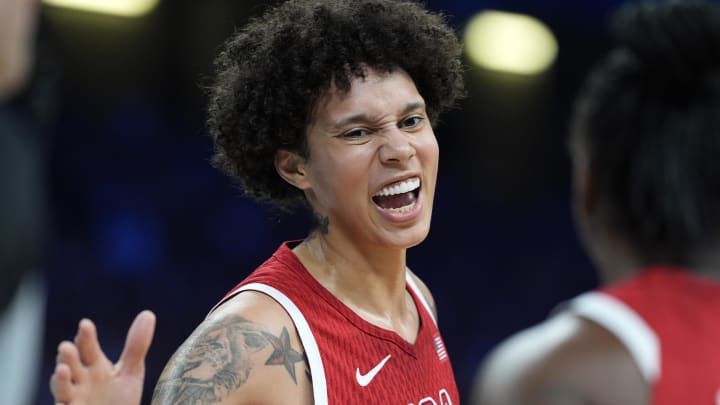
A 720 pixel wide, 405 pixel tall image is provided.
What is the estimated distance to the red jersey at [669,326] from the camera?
1584 mm

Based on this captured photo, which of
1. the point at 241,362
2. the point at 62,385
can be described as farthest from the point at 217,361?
Answer: the point at 62,385

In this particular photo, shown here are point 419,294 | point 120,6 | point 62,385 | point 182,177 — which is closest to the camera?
point 62,385

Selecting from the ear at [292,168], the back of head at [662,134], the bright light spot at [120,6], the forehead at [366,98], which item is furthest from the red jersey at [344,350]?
the bright light spot at [120,6]

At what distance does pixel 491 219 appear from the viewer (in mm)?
8000

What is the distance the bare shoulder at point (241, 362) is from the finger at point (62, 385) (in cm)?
32

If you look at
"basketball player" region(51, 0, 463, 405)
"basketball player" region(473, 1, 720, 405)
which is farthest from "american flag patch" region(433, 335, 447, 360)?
"basketball player" region(473, 1, 720, 405)

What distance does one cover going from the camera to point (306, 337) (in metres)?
2.57

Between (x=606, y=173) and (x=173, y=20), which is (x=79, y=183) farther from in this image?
(x=606, y=173)

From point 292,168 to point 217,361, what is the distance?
0.71 meters

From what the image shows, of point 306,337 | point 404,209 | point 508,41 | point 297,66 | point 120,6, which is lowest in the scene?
point 306,337

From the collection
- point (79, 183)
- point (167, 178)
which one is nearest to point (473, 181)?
point (167, 178)

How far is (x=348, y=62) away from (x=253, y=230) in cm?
420

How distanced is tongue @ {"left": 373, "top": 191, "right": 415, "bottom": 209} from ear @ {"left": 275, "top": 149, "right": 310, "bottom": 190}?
212 millimetres

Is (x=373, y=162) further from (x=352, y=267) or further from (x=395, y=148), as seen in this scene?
(x=352, y=267)
